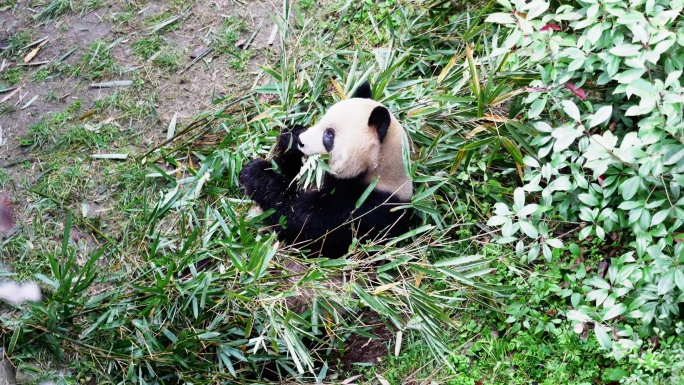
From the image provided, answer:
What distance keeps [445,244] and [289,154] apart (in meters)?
1.23

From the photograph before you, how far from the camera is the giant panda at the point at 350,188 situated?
166 inches

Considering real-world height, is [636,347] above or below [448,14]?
below

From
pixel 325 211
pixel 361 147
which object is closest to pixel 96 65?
pixel 325 211

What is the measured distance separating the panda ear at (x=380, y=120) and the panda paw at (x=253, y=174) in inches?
33.9

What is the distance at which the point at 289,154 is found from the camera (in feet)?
A: 15.4

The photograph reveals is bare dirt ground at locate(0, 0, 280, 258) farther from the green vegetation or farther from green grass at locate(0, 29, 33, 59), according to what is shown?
the green vegetation

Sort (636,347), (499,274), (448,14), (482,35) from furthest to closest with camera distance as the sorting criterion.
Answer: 1. (448,14)
2. (482,35)
3. (499,274)
4. (636,347)

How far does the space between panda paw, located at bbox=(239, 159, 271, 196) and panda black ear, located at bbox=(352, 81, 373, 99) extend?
0.78 m

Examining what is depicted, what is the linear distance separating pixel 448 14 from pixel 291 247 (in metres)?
2.44

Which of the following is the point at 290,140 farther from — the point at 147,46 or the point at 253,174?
the point at 147,46

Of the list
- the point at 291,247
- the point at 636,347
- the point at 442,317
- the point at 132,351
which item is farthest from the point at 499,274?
the point at 132,351

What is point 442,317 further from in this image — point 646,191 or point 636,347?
point 646,191

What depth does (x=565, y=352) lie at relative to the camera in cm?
393

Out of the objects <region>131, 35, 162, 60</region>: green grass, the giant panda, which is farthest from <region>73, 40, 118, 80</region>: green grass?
the giant panda
